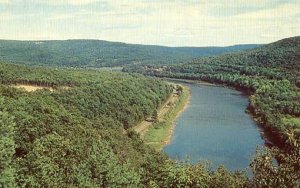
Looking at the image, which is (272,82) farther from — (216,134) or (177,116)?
(216,134)

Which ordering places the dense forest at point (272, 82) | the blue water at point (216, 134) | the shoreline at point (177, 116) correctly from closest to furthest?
the blue water at point (216, 134), the dense forest at point (272, 82), the shoreline at point (177, 116)

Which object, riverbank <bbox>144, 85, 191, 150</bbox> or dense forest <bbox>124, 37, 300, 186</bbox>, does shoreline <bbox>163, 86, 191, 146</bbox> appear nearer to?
riverbank <bbox>144, 85, 191, 150</bbox>

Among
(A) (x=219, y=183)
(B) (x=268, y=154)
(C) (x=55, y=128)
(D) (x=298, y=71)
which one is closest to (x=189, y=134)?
(C) (x=55, y=128)

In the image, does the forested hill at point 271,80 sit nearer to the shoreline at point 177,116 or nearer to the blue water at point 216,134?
the blue water at point 216,134

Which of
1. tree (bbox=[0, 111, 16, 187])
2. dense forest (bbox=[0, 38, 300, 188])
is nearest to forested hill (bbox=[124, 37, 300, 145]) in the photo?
dense forest (bbox=[0, 38, 300, 188])

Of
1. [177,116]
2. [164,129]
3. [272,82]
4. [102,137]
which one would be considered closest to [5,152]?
[102,137]

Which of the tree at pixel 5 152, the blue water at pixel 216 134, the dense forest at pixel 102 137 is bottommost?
the blue water at pixel 216 134

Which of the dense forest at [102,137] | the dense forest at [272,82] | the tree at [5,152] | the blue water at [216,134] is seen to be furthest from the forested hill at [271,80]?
the tree at [5,152]
